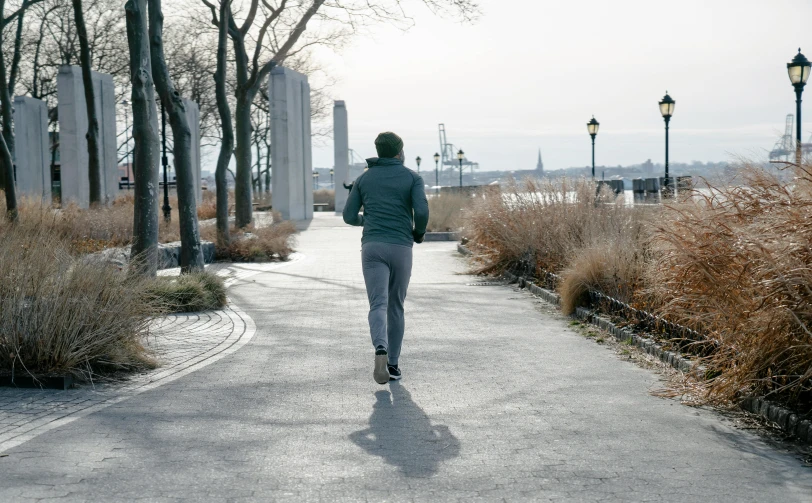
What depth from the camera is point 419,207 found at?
7484mm

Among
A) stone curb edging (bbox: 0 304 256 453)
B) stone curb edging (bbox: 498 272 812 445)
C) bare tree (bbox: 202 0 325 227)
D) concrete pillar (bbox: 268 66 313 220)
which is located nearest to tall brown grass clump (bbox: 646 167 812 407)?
stone curb edging (bbox: 498 272 812 445)

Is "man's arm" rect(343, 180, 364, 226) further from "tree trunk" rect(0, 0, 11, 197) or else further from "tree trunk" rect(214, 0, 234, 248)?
"tree trunk" rect(214, 0, 234, 248)

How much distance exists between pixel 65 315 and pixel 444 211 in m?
25.9

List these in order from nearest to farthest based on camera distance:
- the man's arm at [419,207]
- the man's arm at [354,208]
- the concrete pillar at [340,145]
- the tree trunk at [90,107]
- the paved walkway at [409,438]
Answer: the paved walkway at [409,438] → the man's arm at [419,207] → the man's arm at [354,208] → the tree trunk at [90,107] → the concrete pillar at [340,145]

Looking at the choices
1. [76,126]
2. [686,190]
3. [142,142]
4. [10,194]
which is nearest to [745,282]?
[686,190]

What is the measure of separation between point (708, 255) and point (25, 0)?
2146 cm

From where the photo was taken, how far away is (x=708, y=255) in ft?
23.5

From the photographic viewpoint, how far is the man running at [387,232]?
7516 millimetres

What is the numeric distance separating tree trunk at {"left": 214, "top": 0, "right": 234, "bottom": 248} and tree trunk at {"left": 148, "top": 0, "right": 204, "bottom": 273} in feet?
20.3

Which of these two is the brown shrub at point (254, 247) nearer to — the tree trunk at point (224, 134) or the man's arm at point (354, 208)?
the tree trunk at point (224, 134)

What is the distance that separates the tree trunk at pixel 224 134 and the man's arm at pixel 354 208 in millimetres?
14463


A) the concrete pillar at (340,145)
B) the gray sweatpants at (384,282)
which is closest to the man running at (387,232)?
the gray sweatpants at (384,282)

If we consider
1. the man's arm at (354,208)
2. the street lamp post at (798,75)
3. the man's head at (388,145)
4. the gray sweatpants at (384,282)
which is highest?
the street lamp post at (798,75)

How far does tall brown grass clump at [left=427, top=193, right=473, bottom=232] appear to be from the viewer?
31.8 m
